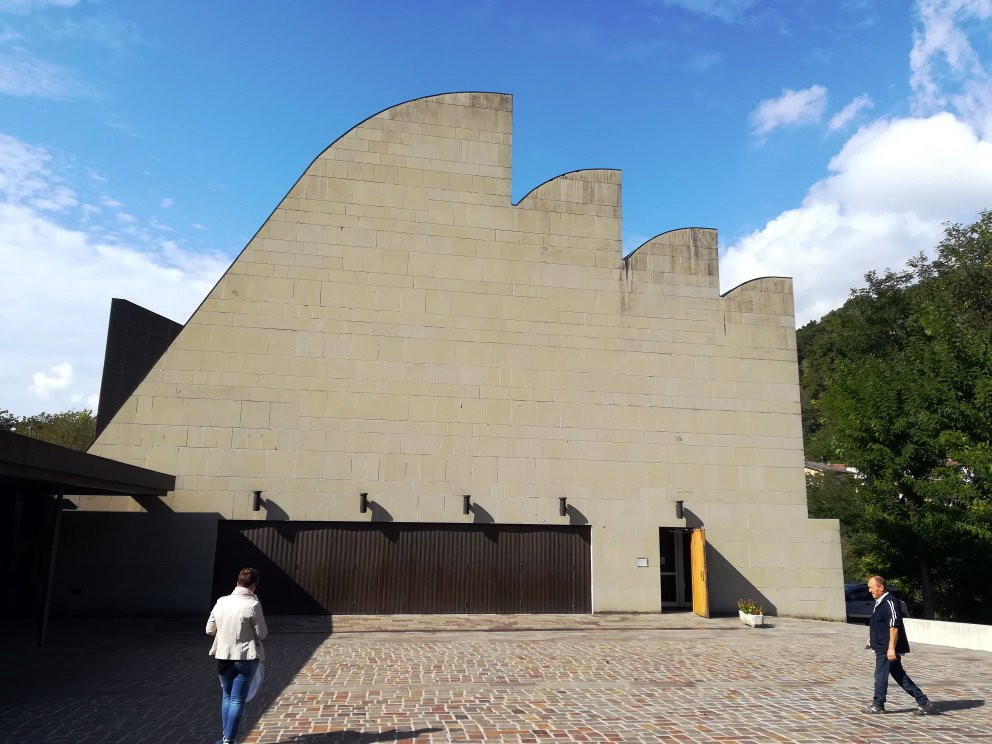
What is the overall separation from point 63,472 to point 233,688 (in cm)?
574

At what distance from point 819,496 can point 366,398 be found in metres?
16.9

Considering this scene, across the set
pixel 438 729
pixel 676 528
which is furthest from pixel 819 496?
pixel 438 729

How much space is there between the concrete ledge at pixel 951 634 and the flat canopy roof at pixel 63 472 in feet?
52.9

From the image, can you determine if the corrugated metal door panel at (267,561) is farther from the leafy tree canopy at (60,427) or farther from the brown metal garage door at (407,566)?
the leafy tree canopy at (60,427)

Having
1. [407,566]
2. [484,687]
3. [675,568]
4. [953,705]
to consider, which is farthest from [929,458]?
[484,687]

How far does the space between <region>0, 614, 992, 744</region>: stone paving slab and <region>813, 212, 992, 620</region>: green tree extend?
570 centimetres

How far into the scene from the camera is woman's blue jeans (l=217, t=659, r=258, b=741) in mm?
5973

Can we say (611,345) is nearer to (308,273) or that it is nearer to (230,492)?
(308,273)

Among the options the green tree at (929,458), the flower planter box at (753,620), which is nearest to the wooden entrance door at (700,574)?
the flower planter box at (753,620)

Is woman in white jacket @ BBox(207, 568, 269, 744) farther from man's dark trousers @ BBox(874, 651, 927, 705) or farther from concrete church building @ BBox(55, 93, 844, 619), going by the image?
concrete church building @ BBox(55, 93, 844, 619)

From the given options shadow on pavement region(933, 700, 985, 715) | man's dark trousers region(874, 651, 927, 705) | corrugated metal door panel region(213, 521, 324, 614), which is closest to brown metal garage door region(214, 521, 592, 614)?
corrugated metal door panel region(213, 521, 324, 614)

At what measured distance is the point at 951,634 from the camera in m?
13.7

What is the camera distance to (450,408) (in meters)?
16.8

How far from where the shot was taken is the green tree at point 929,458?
58.1ft
